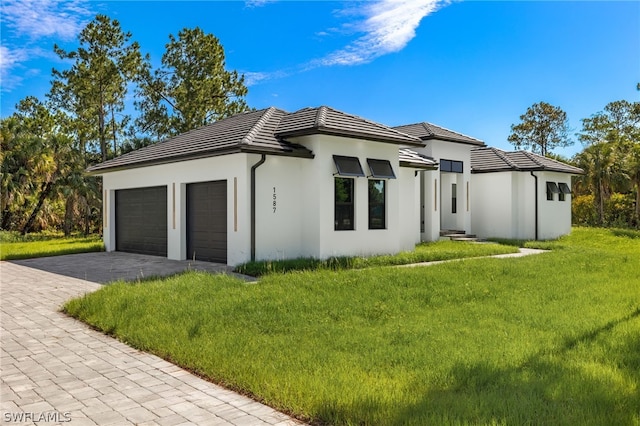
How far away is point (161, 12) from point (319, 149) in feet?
22.0

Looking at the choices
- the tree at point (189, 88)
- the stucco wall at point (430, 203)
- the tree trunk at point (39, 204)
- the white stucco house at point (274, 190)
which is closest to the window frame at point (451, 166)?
the stucco wall at point (430, 203)

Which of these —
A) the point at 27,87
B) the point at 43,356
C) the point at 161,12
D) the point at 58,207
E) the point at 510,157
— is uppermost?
the point at 27,87

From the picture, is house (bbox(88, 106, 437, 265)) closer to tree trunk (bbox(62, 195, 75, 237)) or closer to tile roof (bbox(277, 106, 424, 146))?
tile roof (bbox(277, 106, 424, 146))

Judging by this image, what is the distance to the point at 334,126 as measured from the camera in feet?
41.7

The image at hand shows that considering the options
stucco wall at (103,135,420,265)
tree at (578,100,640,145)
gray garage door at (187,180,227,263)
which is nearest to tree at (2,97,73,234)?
stucco wall at (103,135,420,265)

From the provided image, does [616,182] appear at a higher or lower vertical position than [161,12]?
lower

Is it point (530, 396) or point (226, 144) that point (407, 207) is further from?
point (530, 396)

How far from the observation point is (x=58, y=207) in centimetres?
3409

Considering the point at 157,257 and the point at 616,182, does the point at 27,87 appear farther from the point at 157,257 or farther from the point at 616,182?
the point at 616,182

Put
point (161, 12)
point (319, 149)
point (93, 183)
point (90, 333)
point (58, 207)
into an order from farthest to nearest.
Result: point (58, 207) < point (93, 183) < point (161, 12) < point (319, 149) < point (90, 333)

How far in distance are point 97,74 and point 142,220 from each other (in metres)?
17.3

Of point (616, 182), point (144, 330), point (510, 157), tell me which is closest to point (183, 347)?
point (144, 330)

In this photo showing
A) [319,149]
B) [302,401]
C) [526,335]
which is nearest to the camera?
[302,401]

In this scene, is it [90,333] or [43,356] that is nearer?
[43,356]
